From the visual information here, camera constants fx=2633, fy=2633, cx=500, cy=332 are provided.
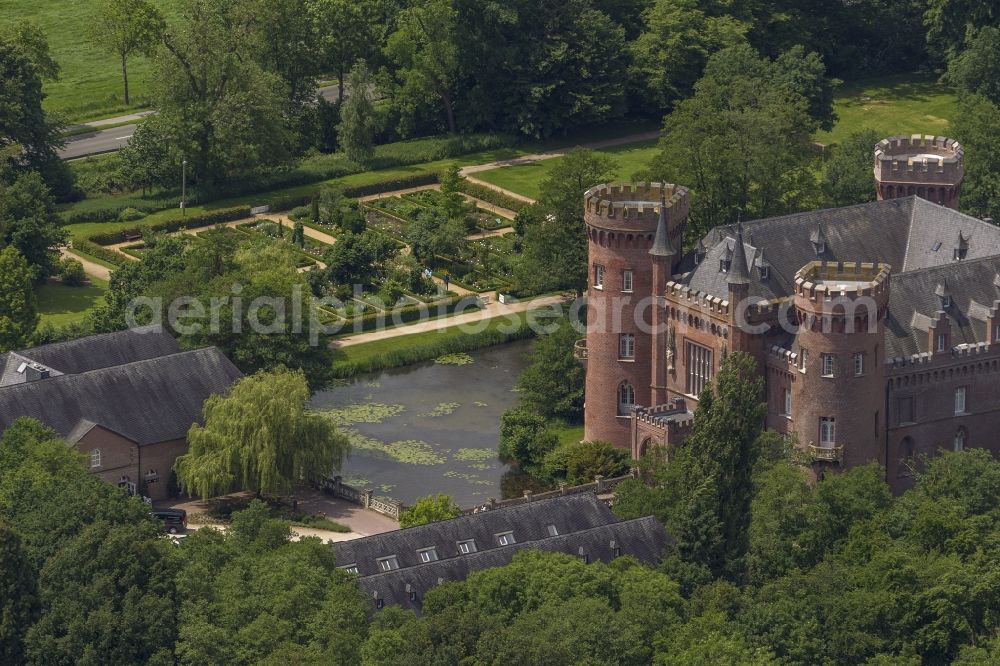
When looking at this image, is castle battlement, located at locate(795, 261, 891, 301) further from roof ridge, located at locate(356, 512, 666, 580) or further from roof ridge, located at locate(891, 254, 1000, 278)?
roof ridge, located at locate(356, 512, 666, 580)

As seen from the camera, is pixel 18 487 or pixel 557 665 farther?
pixel 18 487

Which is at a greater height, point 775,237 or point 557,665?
point 775,237

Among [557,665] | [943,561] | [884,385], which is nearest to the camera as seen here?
[557,665]

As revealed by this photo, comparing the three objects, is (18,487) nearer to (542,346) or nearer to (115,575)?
(115,575)

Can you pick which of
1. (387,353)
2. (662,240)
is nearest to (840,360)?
(662,240)

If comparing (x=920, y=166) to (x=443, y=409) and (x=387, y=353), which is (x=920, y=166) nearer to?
(x=443, y=409)

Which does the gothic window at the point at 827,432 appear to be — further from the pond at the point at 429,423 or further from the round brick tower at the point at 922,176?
the round brick tower at the point at 922,176

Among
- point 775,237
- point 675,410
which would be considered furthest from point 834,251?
point 675,410
